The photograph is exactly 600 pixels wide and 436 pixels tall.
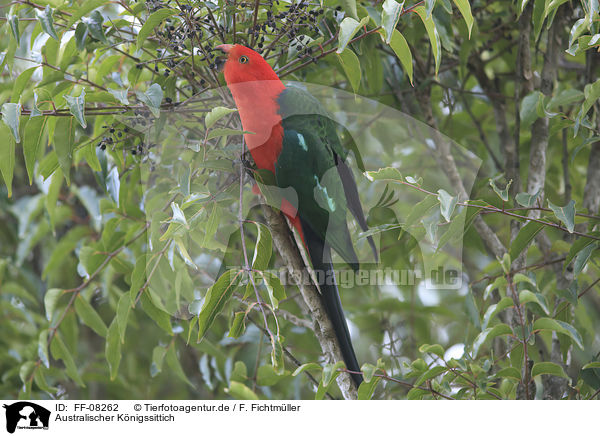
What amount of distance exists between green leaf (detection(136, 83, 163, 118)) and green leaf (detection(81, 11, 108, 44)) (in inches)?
5.3

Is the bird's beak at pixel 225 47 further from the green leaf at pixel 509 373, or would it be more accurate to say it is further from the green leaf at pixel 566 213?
the green leaf at pixel 509 373

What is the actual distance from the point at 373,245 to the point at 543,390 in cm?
41

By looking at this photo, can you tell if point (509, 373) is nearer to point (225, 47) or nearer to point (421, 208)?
point (421, 208)

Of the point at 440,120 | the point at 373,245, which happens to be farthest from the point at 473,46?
the point at 373,245

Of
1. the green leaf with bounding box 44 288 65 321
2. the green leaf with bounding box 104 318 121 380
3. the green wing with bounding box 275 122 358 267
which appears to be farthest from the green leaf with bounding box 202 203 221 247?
the green leaf with bounding box 44 288 65 321

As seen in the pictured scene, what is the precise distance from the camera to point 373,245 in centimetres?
98

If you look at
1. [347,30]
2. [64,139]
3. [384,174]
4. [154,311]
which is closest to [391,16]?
[347,30]

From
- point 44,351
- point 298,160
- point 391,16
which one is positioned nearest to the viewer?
point 391,16

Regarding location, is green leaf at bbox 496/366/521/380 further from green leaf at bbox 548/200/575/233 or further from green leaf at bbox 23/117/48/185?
green leaf at bbox 23/117/48/185

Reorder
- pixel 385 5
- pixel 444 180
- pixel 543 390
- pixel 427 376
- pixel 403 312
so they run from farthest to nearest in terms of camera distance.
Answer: pixel 403 312 → pixel 444 180 → pixel 543 390 → pixel 427 376 → pixel 385 5

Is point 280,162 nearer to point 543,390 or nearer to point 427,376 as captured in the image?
point 427,376

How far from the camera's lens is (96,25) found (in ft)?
2.65

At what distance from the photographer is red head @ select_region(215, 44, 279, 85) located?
0.82m
